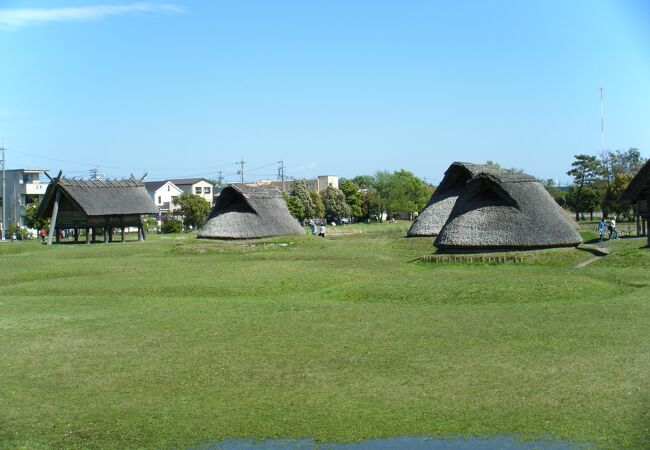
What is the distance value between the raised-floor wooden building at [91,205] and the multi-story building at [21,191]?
2995cm

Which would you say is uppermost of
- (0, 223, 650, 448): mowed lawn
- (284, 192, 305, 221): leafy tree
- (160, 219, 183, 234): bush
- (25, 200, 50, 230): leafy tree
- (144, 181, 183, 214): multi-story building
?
(144, 181, 183, 214): multi-story building

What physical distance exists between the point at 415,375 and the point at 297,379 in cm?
216

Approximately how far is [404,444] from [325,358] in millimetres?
4559

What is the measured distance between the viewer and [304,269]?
97.7ft

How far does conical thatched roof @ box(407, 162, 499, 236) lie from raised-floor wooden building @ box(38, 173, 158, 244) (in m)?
21.5

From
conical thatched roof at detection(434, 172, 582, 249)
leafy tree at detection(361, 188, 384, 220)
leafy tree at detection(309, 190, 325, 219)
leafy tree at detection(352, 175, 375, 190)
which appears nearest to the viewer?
conical thatched roof at detection(434, 172, 582, 249)

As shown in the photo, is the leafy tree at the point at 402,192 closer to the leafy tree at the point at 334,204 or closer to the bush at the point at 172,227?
the leafy tree at the point at 334,204

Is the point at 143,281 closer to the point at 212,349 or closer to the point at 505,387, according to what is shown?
the point at 212,349

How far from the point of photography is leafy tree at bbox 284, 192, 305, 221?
3757 inches

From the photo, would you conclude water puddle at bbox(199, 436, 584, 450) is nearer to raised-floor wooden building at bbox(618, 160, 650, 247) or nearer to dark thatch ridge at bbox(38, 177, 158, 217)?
raised-floor wooden building at bbox(618, 160, 650, 247)

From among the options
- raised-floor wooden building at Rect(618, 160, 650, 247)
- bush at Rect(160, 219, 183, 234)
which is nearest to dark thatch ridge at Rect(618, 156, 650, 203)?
raised-floor wooden building at Rect(618, 160, 650, 247)

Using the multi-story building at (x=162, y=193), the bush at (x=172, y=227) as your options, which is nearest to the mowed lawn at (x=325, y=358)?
the bush at (x=172, y=227)

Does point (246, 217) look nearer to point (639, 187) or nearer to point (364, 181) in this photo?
point (639, 187)

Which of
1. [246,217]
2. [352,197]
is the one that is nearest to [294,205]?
[352,197]
